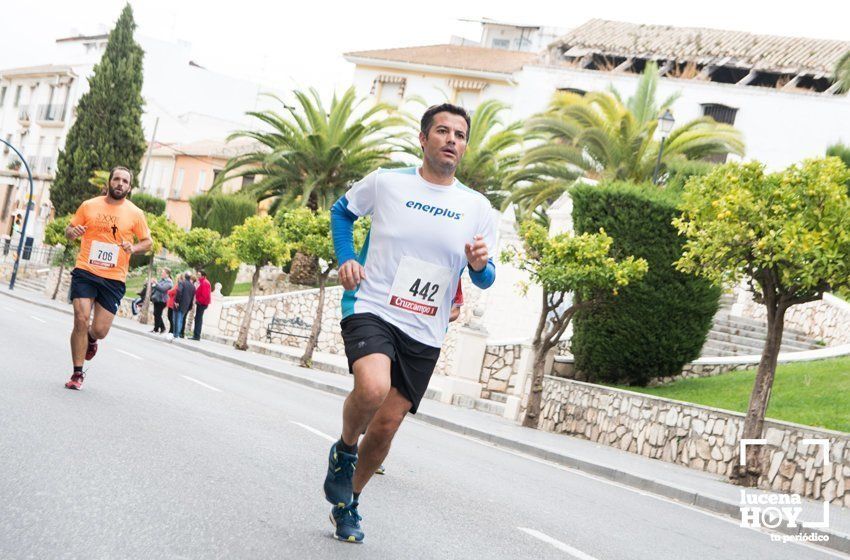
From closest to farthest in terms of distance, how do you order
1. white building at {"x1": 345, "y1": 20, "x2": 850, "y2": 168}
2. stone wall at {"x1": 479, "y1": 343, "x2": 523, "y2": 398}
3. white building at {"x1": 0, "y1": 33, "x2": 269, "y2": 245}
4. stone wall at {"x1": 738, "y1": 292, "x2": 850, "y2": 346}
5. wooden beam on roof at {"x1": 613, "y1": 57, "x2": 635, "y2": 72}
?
1. stone wall at {"x1": 479, "y1": 343, "x2": 523, "y2": 398}
2. stone wall at {"x1": 738, "y1": 292, "x2": 850, "y2": 346}
3. white building at {"x1": 345, "y1": 20, "x2": 850, "y2": 168}
4. wooden beam on roof at {"x1": 613, "y1": 57, "x2": 635, "y2": 72}
5. white building at {"x1": 0, "y1": 33, "x2": 269, "y2": 245}

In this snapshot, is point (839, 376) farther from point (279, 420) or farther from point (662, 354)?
point (279, 420)

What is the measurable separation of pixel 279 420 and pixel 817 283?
6591 millimetres

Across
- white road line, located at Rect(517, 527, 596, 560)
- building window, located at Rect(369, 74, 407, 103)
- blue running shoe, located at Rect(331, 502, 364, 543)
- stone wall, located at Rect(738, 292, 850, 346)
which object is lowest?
white road line, located at Rect(517, 527, 596, 560)

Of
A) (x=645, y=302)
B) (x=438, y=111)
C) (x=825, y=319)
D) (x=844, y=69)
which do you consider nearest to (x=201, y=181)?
(x=844, y=69)

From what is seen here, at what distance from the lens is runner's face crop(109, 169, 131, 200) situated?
11.0 metres

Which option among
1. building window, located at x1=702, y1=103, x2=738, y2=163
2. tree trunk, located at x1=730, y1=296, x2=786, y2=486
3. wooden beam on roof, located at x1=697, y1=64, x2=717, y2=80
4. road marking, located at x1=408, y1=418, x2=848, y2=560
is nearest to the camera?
road marking, located at x1=408, y1=418, x2=848, y2=560

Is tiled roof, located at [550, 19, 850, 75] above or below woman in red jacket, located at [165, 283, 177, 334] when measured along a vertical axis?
above

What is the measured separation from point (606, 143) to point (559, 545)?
28.5 metres

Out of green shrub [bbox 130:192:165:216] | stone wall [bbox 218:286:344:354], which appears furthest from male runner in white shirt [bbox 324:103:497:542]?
green shrub [bbox 130:192:165:216]

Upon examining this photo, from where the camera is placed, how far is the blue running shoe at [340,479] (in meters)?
5.90

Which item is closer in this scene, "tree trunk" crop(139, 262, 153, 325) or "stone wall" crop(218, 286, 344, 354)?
"stone wall" crop(218, 286, 344, 354)

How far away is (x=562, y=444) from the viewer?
16.9m

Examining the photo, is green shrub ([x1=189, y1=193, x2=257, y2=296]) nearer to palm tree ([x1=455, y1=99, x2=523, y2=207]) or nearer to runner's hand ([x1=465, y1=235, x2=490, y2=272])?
palm tree ([x1=455, y1=99, x2=523, y2=207])

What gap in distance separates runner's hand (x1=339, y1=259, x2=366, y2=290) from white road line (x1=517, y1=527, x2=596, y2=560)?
208 cm
